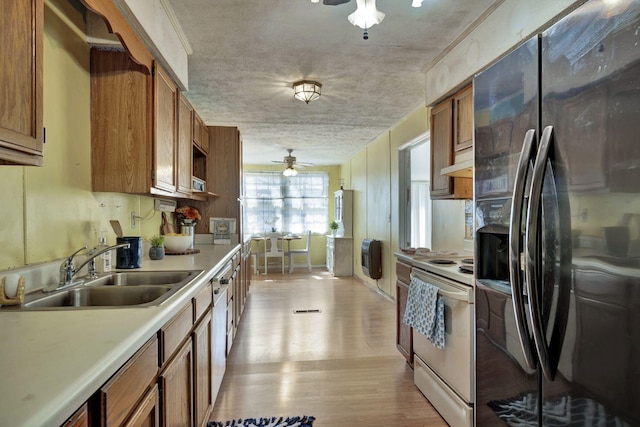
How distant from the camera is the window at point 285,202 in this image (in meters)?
7.62

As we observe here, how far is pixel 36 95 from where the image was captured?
3.18 feet

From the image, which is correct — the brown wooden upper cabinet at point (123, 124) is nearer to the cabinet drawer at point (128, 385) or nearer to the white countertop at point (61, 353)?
the white countertop at point (61, 353)

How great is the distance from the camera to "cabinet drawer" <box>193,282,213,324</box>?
61.7 inches

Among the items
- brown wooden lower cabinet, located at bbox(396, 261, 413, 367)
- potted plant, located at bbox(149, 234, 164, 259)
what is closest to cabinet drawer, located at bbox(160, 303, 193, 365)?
potted plant, located at bbox(149, 234, 164, 259)

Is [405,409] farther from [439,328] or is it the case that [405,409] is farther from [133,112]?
[133,112]

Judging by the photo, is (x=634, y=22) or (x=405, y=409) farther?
(x=405, y=409)

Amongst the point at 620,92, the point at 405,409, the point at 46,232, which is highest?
the point at 620,92

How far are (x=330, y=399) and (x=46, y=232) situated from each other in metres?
1.86

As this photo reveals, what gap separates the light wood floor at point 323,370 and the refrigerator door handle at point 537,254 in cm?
120

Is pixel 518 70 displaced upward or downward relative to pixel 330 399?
upward

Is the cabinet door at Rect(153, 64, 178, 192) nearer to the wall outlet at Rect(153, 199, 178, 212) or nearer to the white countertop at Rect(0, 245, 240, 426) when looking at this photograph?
the wall outlet at Rect(153, 199, 178, 212)

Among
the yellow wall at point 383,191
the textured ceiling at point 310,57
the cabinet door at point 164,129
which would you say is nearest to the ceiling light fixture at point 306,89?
the textured ceiling at point 310,57

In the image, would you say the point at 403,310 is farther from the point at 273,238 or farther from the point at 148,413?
the point at 273,238

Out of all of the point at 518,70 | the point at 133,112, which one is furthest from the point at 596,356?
the point at 133,112
